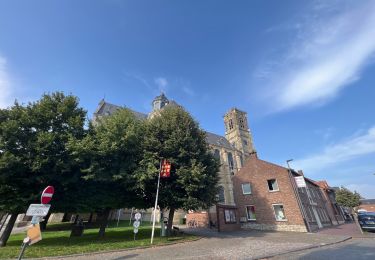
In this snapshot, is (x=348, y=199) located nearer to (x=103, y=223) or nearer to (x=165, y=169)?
(x=165, y=169)

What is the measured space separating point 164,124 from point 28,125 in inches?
422

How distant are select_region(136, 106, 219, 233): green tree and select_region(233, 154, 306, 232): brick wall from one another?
1172 cm

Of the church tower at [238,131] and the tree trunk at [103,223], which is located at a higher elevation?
the church tower at [238,131]

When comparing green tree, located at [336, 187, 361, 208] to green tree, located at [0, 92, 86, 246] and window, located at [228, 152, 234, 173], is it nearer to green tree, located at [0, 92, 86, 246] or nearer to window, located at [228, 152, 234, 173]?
window, located at [228, 152, 234, 173]

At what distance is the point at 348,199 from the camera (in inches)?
2172

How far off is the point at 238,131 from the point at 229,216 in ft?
154

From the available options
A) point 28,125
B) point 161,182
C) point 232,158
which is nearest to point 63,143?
point 28,125

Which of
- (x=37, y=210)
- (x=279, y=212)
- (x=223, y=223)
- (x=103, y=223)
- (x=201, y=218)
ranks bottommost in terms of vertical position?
(x=37, y=210)

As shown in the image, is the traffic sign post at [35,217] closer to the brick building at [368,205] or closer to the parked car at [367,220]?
the parked car at [367,220]

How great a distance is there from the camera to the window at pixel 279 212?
87.4 feet

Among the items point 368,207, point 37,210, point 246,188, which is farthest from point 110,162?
point 368,207

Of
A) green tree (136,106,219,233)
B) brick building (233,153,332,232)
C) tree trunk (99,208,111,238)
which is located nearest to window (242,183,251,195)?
brick building (233,153,332,232)

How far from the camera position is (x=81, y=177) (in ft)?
55.3

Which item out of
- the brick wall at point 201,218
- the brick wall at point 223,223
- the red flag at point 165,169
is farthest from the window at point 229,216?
the red flag at point 165,169
